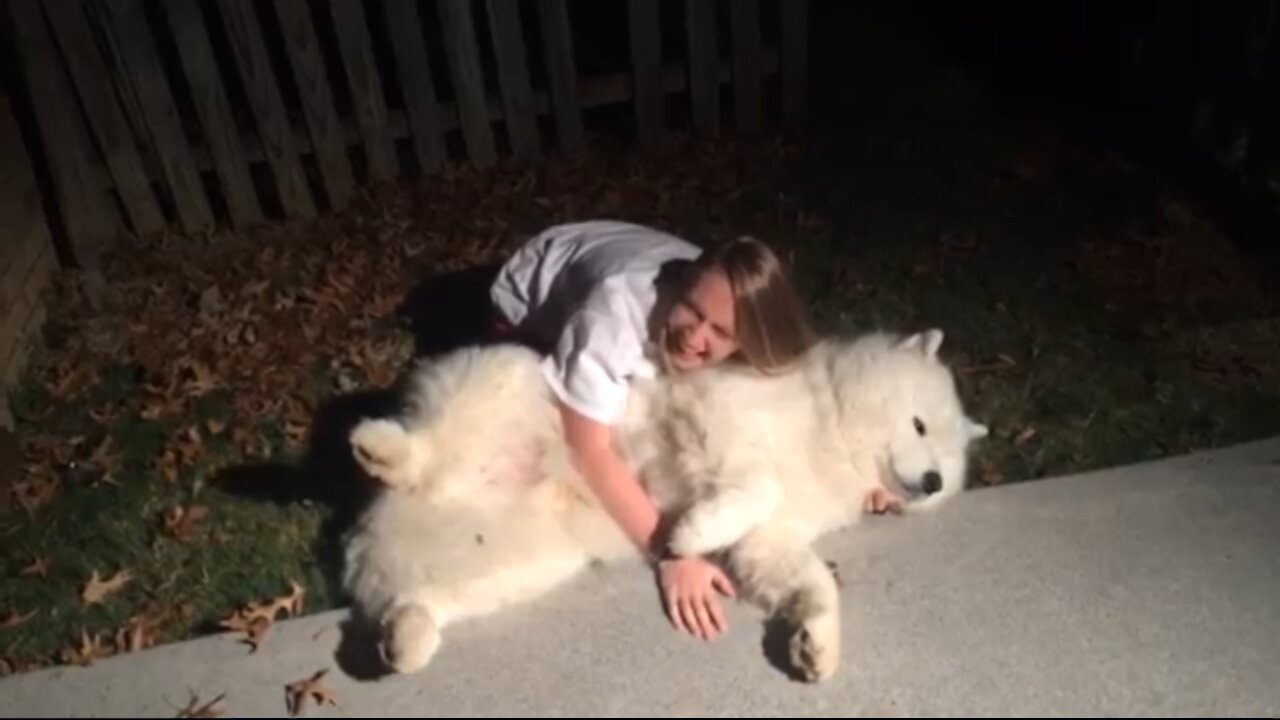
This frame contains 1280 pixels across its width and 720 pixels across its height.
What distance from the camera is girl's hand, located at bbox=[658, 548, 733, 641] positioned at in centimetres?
271

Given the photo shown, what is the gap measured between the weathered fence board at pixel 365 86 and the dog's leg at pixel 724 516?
9.59 ft

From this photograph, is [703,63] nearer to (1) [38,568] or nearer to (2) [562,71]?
(2) [562,71]

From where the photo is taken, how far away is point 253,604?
10.5ft

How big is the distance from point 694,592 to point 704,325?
0.61 metres

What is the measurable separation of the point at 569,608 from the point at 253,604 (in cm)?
92

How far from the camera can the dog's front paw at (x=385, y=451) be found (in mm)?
2809

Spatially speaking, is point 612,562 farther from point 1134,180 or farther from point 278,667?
point 1134,180

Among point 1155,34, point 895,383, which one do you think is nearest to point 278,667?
point 895,383

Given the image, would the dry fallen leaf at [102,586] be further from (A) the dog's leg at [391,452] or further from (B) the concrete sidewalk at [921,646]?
(A) the dog's leg at [391,452]

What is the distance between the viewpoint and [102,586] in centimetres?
331

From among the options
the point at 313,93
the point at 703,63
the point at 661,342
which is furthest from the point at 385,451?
the point at 703,63

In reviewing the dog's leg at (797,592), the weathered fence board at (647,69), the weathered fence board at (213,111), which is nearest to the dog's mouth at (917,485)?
the dog's leg at (797,592)

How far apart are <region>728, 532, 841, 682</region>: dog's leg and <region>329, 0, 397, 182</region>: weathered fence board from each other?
304 centimetres

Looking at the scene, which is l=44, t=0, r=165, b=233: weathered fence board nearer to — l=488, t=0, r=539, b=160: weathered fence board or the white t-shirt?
l=488, t=0, r=539, b=160: weathered fence board
